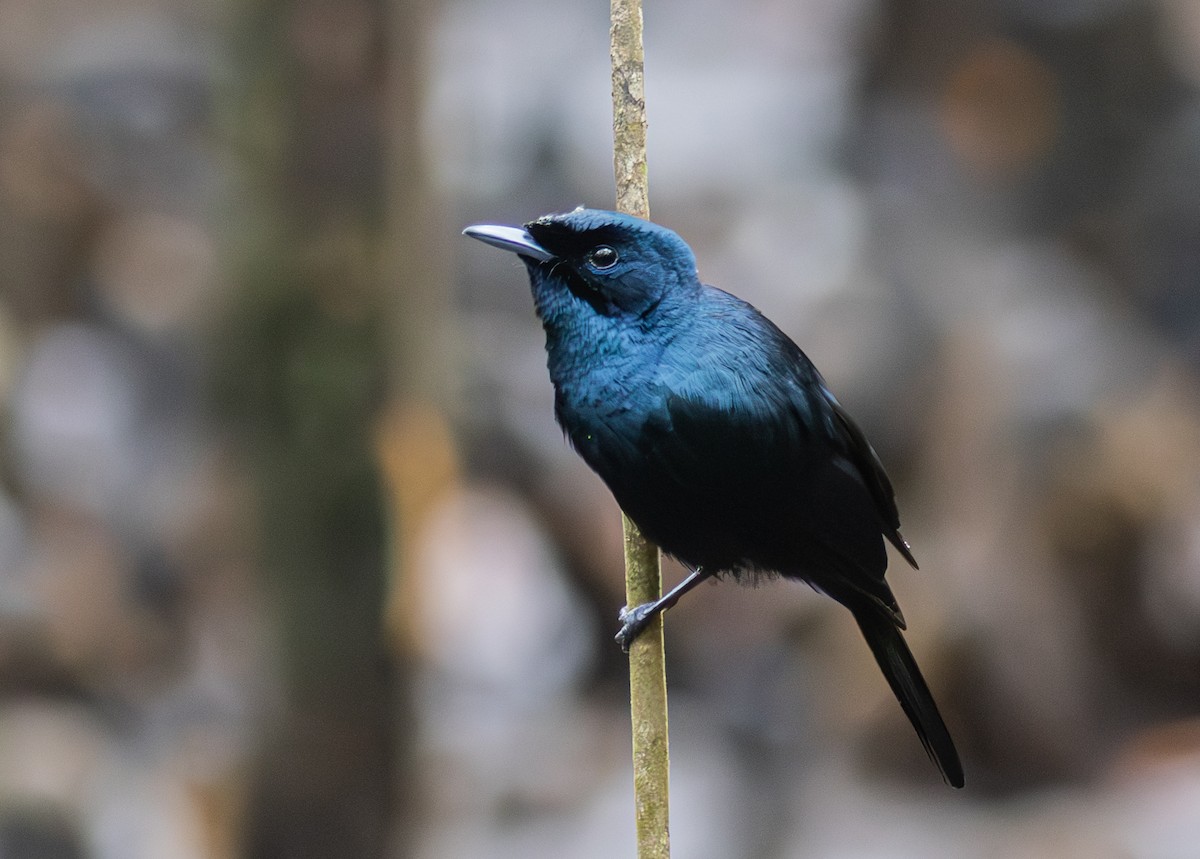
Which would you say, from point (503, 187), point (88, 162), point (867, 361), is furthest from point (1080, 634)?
point (88, 162)

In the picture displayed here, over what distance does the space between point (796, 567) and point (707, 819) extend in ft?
12.7

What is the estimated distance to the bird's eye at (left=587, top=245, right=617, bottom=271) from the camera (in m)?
2.06

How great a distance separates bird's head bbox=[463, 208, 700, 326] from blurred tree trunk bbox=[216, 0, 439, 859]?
2.24 m

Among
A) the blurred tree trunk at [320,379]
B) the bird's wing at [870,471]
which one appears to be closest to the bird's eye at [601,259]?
the bird's wing at [870,471]

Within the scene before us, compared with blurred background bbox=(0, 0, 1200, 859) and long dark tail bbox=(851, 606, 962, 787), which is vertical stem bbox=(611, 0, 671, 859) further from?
blurred background bbox=(0, 0, 1200, 859)

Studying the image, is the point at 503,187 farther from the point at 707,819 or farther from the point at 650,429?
the point at 650,429

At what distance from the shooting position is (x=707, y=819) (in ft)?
19.2

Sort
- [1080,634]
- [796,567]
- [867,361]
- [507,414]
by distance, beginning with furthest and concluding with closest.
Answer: [507,414] → [867,361] → [1080,634] → [796,567]

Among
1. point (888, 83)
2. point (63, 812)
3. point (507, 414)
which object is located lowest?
point (63, 812)

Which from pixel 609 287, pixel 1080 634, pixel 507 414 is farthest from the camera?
pixel 507 414

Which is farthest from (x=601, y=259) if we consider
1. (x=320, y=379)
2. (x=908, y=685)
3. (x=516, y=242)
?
(x=320, y=379)

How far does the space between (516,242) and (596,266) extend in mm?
128

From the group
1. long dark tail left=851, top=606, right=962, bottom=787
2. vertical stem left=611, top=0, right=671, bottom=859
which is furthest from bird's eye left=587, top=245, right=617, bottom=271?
long dark tail left=851, top=606, right=962, bottom=787

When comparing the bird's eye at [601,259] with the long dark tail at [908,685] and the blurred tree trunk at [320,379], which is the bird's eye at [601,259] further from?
the blurred tree trunk at [320,379]
